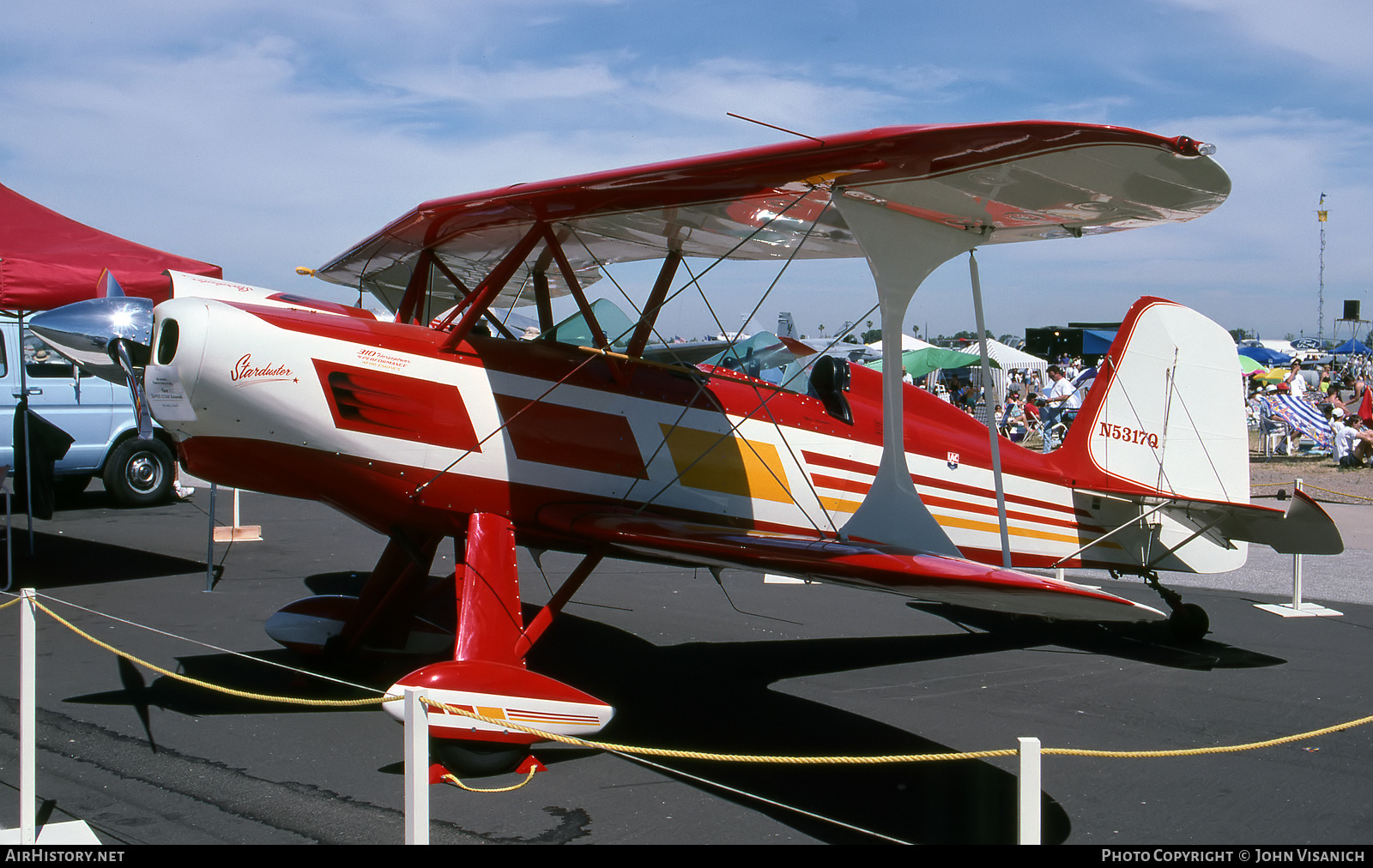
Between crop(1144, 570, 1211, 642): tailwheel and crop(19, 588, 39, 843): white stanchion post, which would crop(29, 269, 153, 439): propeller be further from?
crop(1144, 570, 1211, 642): tailwheel

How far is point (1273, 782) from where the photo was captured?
14.2 ft

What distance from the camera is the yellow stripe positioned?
213 inches

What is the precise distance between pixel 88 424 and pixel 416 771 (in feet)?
36.3

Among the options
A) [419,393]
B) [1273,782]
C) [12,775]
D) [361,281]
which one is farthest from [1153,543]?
[12,775]

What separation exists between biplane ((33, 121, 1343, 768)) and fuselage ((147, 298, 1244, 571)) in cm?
A: 1

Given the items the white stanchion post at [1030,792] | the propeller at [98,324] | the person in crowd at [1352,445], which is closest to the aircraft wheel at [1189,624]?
the white stanchion post at [1030,792]

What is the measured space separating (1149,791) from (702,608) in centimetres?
407

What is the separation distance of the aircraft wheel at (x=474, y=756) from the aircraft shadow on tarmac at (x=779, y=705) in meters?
0.29

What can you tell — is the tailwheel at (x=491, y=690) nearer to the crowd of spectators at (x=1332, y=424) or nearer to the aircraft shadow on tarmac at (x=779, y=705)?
the aircraft shadow on tarmac at (x=779, y=705)

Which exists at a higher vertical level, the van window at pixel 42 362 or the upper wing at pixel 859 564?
the van window at pixel 42 362

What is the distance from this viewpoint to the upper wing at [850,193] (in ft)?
12.0

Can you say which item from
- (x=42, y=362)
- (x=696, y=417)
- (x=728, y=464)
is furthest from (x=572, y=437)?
(x=42, y=362)

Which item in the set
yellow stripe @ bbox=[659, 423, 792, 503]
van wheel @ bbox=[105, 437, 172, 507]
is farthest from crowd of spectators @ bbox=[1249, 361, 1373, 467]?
van wheel @ bbox=[105, 437, 172, 507]

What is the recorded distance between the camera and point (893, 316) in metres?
4.25
